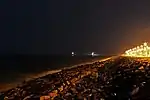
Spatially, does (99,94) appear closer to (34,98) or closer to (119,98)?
(119,98)

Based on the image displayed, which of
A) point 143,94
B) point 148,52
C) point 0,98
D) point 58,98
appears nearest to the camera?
point 143,94

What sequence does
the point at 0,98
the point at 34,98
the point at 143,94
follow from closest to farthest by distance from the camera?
the point at 143,94
the point at 34,98
the point at 0,98

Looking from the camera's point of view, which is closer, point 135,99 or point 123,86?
point 135,99

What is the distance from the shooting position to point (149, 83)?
29.4m

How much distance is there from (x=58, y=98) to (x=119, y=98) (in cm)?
708

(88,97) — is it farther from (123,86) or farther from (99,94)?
(123,86)

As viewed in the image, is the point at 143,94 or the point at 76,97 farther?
the point at 76,97

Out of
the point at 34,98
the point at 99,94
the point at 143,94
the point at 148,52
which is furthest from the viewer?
the point at 148,52

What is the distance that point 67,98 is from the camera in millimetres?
27453

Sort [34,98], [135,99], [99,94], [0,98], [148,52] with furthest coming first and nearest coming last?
1. [148,52]
2. [0,98]
3. [34,98]
4. [99,94]
5. [135,99]

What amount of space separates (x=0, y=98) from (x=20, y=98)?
300cm

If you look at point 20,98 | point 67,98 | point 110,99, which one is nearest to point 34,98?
point 20,98

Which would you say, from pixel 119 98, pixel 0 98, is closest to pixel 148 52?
pixel 0 98

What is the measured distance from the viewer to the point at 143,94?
24562mm
